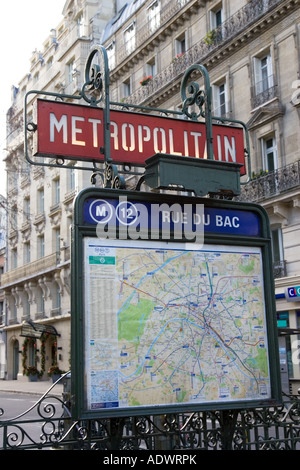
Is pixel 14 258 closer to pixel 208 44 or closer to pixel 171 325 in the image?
pixel 208 44

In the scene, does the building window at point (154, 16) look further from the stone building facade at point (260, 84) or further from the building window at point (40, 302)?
the building window at point (40, 302)

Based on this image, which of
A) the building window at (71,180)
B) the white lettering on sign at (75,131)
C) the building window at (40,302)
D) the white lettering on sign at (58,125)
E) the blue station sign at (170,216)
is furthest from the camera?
the building window at (40,302)

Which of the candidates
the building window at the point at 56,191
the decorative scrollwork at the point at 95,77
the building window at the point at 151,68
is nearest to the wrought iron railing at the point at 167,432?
the decorative scrollwork at the point at 95,77

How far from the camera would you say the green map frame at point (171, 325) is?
4.33 m

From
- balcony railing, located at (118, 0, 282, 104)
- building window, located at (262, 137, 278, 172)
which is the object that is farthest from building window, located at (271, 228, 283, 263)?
balcony railing, located at (118, 0, 282, 104)

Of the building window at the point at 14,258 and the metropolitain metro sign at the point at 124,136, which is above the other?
the building window at the point at 14,258

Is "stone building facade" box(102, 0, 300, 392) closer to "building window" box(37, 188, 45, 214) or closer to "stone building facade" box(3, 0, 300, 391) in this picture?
"stone building facade" box(3, 0, 300, 391)

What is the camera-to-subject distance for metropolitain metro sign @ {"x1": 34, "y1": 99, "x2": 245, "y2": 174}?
5598mm

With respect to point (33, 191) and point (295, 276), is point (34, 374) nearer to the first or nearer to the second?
point (33, 191)

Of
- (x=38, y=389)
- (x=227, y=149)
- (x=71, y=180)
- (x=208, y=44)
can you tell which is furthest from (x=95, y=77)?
(x=71, y=180)

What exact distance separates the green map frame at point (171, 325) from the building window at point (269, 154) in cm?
1903

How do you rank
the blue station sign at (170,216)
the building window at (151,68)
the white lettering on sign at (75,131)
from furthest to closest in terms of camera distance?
1. the building window at (151,68)
2. the white lettering on sign at (75,131)
3. the blue station sign at (170,216)

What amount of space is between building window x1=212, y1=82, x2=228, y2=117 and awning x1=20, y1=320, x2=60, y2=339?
63.1 ft
